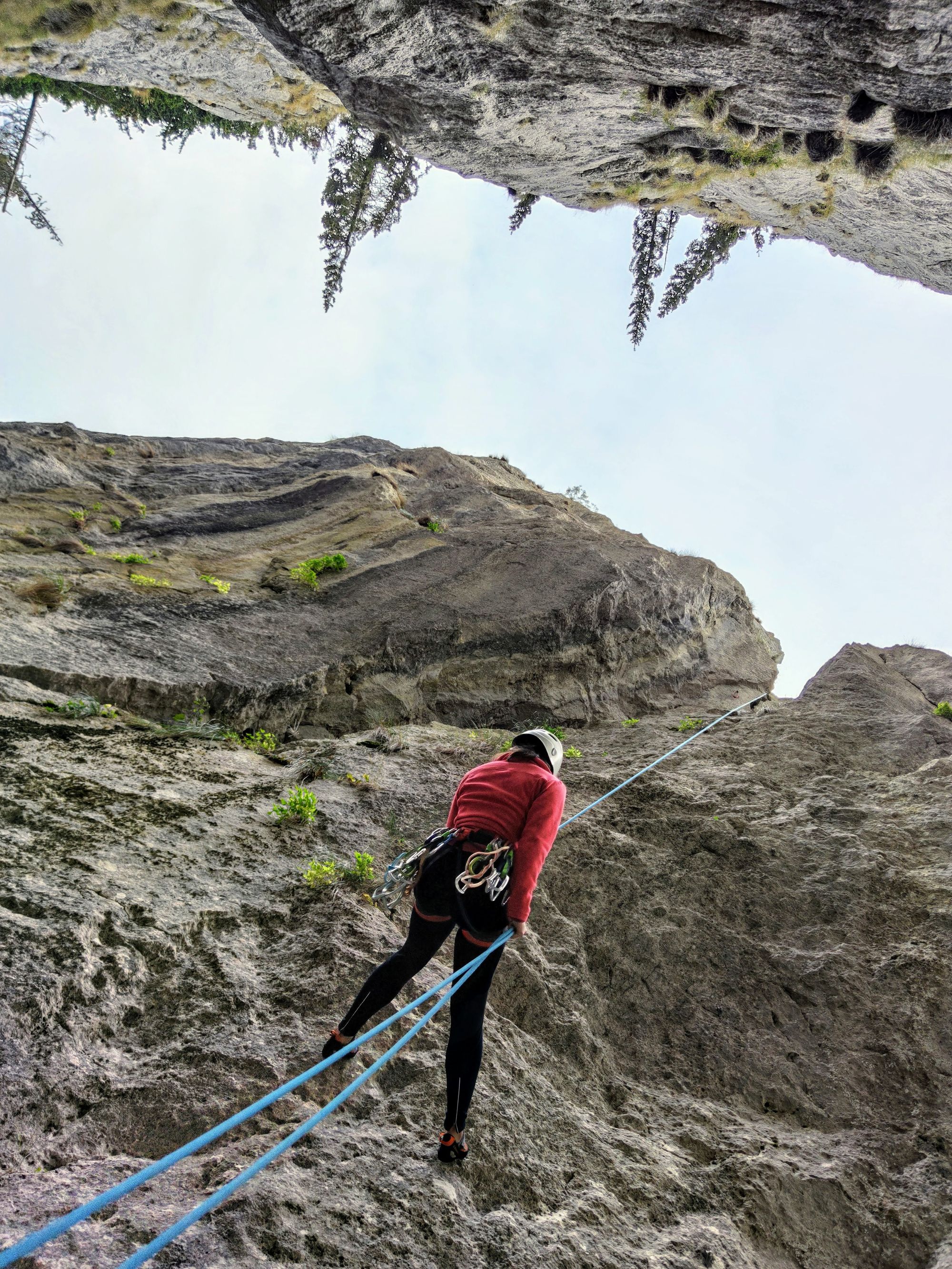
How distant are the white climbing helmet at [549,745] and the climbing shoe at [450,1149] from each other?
193 cm

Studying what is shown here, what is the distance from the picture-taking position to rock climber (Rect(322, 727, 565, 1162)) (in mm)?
3662

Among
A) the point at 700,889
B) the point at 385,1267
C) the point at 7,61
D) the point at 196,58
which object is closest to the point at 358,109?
the point at 196,58

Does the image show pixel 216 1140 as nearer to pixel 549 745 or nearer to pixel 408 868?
pixel 408 868

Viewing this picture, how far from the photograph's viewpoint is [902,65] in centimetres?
576

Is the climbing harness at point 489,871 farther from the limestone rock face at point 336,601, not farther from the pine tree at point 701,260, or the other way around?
the pine tree at point 701,260

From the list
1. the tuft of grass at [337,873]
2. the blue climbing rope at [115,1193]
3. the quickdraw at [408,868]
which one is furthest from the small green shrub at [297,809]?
the blue climbing rope at [115,1193]

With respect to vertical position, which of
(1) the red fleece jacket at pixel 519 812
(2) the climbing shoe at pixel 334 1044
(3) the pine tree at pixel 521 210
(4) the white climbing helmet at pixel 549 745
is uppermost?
(3) the pine tree at pixel 521 210

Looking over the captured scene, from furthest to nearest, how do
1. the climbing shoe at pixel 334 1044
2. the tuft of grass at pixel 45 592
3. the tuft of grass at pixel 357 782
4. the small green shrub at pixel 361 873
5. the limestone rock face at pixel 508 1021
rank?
1. the tuft of grass at pixel 45 592
2. the tuft of grass at pixel 357 782
3. the small green shrub at pixel 361 873
4. the climbing shoe at pixel 334 1044
5. the limestone rock face at pixel 508 1021

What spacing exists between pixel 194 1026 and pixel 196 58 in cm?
1405

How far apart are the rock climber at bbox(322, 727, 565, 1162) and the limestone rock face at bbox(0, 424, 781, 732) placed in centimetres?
569

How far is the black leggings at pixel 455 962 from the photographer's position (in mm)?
3617

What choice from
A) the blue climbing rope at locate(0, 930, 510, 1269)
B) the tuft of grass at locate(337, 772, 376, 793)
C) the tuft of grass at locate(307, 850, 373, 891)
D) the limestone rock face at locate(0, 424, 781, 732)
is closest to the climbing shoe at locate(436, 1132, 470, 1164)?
the blue climbing rope at locate(0, 930, 510, 1269)

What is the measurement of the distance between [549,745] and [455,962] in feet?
4.30

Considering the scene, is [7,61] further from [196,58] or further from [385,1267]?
[385,1267]
